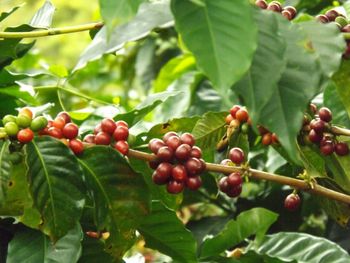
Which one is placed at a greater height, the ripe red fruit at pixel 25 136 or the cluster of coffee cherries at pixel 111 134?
the ripe red fruit at pixel 25 136

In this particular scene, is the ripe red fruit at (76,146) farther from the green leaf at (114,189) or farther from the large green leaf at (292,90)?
the large green leaf at (292,90)

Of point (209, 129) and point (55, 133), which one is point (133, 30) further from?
point (209, 129)

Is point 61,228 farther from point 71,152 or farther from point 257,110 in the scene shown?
point 257,110

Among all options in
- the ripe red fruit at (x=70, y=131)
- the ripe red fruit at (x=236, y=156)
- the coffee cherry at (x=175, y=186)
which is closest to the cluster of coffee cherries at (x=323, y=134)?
the ripe red fruit at (x=236, y=156)

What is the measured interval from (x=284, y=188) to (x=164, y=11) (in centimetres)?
86

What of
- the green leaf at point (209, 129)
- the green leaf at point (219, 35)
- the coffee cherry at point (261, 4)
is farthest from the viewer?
the green leaf at point (209, 129)

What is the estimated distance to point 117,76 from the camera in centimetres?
320

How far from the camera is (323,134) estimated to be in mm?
1033

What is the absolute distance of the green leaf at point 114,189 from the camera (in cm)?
95

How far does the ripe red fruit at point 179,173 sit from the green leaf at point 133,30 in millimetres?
184

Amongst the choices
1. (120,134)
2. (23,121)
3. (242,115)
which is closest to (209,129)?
(242,115)

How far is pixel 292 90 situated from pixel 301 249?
544 millimetres

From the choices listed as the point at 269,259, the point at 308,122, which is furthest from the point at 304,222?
the point at 308,122

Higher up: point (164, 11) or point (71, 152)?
point (164, 11)
